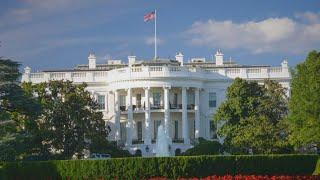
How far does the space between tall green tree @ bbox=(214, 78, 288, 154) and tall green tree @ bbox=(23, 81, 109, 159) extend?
10732 mm

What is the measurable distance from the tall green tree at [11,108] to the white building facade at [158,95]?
24.5 m

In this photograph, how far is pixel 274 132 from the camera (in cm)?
6231

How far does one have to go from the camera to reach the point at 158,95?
80.6m

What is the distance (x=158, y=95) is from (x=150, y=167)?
132 ft

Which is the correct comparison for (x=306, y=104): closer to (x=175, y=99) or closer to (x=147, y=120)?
(x=147, y=120)

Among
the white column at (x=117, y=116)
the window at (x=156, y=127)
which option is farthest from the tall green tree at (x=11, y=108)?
the window at (x=156, y=127)

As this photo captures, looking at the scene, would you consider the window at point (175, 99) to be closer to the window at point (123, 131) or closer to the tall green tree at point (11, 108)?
the window at point (123, 131)

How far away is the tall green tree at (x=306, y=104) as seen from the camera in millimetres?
52875

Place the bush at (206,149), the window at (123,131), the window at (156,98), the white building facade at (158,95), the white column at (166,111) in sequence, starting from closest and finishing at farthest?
the bush at (206,149) < the white column at (166,111) < the white building facade at (158,95) < the window at (156,98) < the window at (123,131)

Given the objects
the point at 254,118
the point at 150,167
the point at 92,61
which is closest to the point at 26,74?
the point at 92,61

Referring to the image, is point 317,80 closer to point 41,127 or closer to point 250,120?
point 250,120

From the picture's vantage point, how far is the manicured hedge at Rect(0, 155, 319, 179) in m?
40.7

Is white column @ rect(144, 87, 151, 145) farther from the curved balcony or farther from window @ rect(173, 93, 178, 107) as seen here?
window @ rect(173, 93, 178, 107)

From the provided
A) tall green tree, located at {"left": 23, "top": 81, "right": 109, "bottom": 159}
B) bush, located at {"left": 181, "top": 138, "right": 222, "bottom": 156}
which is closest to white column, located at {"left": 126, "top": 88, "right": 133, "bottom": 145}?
bush, located at {"left": 181, "top": 138, "right": 222, "bottom": 156}
